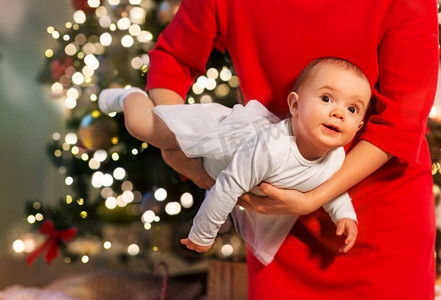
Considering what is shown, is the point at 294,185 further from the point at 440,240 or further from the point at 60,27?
the point at 60,27

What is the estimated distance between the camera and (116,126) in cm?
144

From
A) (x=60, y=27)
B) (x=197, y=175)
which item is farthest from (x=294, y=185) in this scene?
(x=60, y=27)

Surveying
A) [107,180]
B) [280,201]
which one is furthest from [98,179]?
[280,201]

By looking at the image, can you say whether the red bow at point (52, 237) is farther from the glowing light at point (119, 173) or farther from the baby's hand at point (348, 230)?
the baby's hand at point (348, 230)

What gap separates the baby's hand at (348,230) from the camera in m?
0.80

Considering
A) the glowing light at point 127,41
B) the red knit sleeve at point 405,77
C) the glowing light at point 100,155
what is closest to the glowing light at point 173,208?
the glowing light at point 100,155

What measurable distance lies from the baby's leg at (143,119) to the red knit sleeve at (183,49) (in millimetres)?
57

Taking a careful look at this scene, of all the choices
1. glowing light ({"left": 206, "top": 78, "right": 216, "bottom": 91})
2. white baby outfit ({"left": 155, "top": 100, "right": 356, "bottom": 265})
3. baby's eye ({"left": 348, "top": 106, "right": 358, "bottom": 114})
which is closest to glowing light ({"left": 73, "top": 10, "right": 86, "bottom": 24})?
glowing light ({"left": 206, "top": 78, "right": 216, "bottom": 91})

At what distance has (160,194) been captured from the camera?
4.91 feet

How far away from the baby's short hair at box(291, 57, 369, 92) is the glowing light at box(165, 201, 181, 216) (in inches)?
31.5

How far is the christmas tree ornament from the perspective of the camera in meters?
1.42

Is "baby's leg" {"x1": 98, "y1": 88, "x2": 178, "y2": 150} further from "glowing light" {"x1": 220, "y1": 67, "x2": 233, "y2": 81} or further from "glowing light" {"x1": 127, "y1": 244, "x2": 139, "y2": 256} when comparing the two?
"glowing light" {"x1": 127, "y1": 244, "x2": 139, "y2": 256}

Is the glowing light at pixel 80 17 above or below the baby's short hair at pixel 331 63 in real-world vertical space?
below

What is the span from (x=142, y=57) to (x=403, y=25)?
80 centimetres
